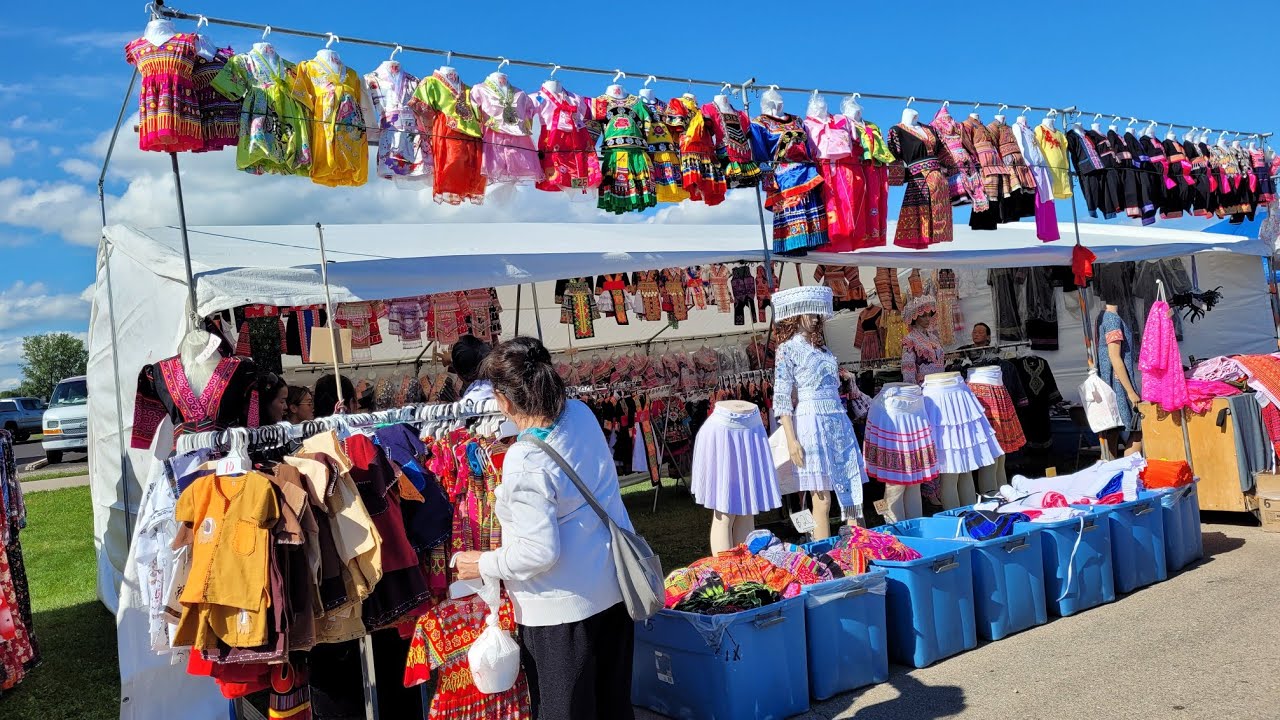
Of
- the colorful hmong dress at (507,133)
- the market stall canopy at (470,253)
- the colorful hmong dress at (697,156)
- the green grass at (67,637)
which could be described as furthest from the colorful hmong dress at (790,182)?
the green grass at (67,637)

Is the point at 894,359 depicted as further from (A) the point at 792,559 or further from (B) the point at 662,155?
(A) the point at 792,559

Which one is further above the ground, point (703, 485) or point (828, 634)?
point (703, 485)

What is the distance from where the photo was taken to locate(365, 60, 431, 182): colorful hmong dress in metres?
4.78

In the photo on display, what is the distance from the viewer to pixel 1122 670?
3.76 m

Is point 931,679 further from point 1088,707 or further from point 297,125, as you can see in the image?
point 297,125

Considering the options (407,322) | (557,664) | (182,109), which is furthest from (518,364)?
(407,322)

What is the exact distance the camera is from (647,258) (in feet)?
20.5

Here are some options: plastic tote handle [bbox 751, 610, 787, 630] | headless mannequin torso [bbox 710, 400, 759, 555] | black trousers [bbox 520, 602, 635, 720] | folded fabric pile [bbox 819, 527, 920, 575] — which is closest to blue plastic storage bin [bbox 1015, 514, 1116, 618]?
folded fabric pile [bbox 819, 527, 920, 575]

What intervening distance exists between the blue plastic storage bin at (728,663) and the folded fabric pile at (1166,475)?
2.80 m

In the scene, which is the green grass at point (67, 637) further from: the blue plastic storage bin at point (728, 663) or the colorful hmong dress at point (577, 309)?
the colorful hmong dress at point (577, 309)

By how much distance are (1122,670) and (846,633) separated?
1123 mm

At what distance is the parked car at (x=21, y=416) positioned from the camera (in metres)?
25.5

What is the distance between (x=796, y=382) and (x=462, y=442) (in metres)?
2.44

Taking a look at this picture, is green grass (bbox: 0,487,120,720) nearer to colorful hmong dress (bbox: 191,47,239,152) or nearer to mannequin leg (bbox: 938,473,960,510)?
colorful hmong dress (bbox: 191,47,239,152)
